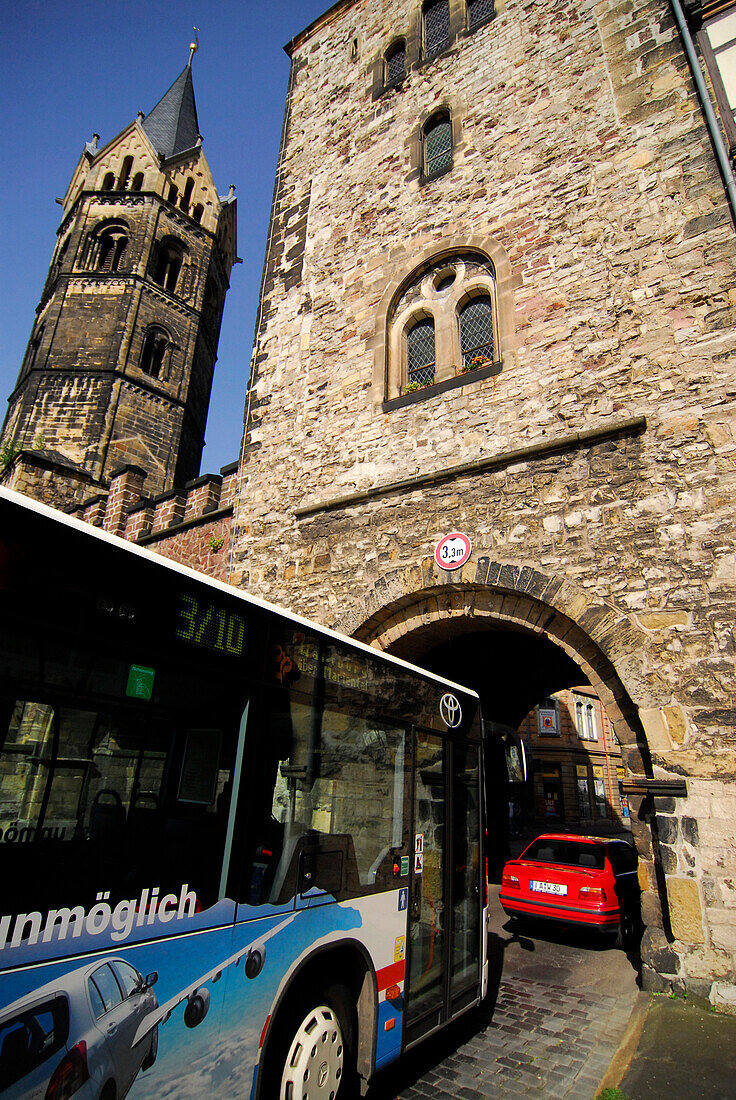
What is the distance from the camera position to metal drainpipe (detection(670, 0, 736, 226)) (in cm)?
618

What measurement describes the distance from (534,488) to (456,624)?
1819 mm

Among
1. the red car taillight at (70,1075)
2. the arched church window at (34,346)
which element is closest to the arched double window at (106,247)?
the arched church window at (34,346)

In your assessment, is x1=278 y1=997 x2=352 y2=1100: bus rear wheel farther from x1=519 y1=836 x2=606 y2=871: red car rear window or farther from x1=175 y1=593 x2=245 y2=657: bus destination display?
x1=519 y1=836 x2=606 y2=871: red car rear window

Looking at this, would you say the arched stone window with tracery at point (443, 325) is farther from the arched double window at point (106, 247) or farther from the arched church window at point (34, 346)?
the arched double window at point (106, 247)

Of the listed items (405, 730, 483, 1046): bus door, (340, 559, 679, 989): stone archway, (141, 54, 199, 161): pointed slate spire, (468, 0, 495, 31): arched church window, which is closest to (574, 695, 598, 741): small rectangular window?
(340, 559, 679, 989): stone archway

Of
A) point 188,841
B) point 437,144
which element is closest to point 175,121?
point 437,144

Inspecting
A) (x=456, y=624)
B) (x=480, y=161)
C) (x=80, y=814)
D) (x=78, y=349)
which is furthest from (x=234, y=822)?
(x=78, y=349)

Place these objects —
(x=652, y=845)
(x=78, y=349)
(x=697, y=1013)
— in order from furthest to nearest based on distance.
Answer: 1. (x=78, y=349)
2. (x=652, y=845)
3. (x=697, y=1013)

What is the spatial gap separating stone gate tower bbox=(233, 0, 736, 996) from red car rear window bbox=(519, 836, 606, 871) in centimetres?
267

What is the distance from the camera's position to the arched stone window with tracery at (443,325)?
7887 mm

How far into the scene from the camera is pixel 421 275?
8.76 metres

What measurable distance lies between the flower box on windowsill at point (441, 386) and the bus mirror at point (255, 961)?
253 inches

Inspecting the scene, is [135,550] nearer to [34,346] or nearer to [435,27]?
[435,27]

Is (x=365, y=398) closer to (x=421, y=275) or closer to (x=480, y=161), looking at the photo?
(x=421, y=275)
